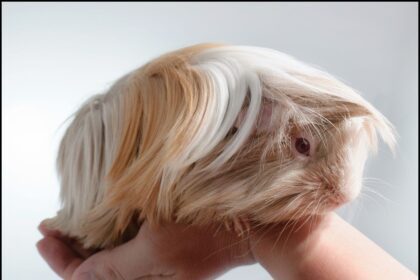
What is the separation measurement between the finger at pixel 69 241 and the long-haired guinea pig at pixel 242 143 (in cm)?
16

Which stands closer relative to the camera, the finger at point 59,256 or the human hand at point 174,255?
the human hand at point 174,255

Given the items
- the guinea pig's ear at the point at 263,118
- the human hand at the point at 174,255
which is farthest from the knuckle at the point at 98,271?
the guinea pig's ear at the point at 263,118

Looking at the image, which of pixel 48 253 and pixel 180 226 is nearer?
pixel 180 226

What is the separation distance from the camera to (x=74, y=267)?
906 mm

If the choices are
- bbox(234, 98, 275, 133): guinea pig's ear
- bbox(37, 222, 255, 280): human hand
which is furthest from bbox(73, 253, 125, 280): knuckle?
bbox(234, 98, 275, 133): guinea pig's ear

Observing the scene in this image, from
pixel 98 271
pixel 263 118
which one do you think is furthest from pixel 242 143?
pixel 98 271

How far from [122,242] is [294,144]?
0.94 feet

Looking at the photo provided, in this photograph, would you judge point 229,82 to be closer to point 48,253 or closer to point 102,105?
point 102,105

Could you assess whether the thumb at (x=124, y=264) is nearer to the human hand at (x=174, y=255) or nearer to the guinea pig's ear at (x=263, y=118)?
the human hand at (x=174, y=255)

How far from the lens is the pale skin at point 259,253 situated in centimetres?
77

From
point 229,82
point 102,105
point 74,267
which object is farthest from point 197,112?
point 74,267

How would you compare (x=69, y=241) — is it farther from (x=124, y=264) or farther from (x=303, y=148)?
(x=303, y=148)

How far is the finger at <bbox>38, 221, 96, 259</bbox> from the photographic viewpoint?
3.03 ft

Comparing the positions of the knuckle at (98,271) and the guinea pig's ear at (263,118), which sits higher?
the guinea pig's ear at (263,118)
